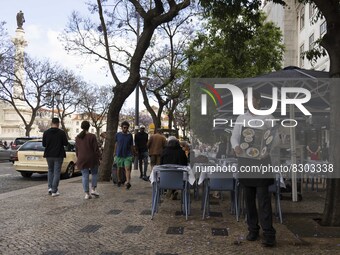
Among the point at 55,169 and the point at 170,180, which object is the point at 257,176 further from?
the point at 55,169

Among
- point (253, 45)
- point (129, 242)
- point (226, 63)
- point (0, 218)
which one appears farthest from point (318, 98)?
point (253, 45)

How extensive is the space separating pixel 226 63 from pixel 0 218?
58.0ft

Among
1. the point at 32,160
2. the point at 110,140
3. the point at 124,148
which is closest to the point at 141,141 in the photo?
the point at 110,140

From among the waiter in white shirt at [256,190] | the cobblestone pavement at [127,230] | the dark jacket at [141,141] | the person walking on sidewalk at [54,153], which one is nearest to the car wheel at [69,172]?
the dark jacket at [141,141]

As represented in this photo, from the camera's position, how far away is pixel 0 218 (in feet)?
24.2

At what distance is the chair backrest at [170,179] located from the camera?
7.55 meters

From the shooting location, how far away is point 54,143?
34.2 ft

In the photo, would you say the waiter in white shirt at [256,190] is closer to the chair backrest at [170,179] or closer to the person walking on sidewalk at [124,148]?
the chair backrest at [170,179]

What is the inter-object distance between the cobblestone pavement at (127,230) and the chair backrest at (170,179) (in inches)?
21.8

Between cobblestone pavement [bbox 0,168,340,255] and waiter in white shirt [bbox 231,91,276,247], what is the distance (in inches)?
7.1

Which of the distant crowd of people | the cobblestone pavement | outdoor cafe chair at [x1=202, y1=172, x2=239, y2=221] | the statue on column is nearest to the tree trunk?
the distant crowd of people

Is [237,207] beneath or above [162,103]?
beneath

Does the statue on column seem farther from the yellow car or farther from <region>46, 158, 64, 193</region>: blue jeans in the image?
<region>46, 158, 64, 193</region>: blue jeans

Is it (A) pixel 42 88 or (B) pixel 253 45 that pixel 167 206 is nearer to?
(B) pixel 253 45
